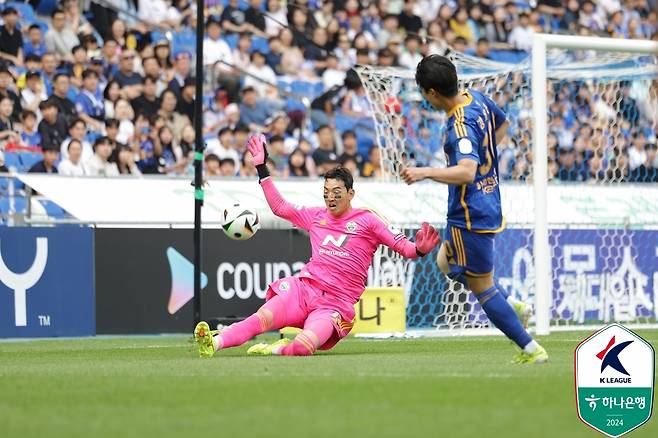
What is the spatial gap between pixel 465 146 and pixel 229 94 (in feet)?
39.3

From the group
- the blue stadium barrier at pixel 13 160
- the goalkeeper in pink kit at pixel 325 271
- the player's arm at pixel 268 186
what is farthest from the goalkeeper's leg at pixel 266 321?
the blue stadium barrier at pixel 13 160

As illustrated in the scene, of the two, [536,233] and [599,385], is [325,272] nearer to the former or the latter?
[536,233]

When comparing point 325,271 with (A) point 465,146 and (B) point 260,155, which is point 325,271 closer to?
(B) point 260,155

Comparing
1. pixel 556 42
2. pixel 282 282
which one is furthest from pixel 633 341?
pixel 556 42

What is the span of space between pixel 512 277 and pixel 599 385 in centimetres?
1034

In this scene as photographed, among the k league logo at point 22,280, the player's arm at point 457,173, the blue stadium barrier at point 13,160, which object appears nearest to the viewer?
the player's arm at point 457,173

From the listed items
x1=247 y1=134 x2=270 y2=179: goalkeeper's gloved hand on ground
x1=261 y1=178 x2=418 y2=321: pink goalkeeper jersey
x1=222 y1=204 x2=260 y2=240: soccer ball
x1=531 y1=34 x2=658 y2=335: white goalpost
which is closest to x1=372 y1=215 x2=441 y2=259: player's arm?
x1=261 y1=178 x2=418 y2=321: pink goalkeeper jersey

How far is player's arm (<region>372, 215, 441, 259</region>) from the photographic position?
32.2ft

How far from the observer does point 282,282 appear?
10.9m

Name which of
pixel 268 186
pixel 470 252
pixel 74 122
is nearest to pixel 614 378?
pixel 470 252

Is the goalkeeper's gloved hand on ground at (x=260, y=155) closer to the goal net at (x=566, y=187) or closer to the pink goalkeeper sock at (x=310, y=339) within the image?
the pink goalkeeper sock at (x=310, y=339)

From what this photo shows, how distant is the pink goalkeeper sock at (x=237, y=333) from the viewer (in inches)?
401

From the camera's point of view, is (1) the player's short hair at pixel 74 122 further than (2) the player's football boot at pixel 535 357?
Yes

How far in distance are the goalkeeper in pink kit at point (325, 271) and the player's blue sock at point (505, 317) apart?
4.47 ft
